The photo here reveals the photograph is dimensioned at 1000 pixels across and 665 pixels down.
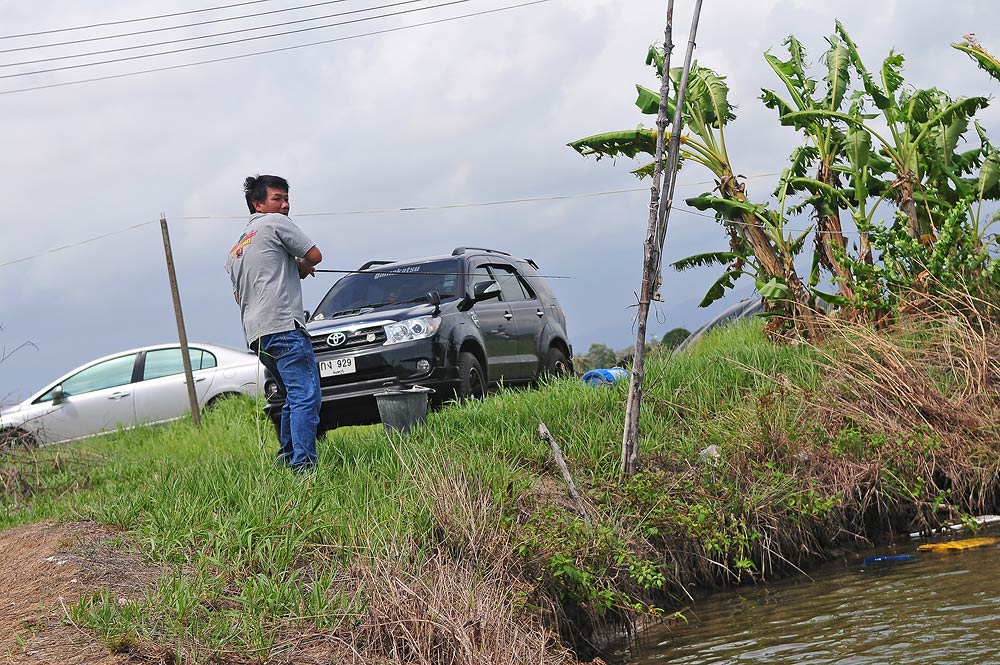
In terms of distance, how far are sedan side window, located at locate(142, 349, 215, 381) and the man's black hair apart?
7.44 m

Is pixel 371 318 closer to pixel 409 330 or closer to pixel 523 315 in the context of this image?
pixel 409 330

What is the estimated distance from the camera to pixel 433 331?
33.4 feet

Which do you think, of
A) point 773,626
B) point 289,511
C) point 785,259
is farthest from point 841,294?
point 289,511

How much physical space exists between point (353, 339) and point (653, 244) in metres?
3.47

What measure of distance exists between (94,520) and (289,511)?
5.01 feet

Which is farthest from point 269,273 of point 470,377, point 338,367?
point 470,377

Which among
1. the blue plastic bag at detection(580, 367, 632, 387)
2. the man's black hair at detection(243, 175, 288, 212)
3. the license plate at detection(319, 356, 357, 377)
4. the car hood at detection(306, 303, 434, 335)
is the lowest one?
the blue plastic bag at detection(580, 367, 632, 387)

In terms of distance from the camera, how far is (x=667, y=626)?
661 centimetres

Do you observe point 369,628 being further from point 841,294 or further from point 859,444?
point 841,294

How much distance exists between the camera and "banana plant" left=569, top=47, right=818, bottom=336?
12.2 m

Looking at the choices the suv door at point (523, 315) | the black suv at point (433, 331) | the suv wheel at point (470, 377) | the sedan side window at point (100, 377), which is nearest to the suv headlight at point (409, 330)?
the black suv at point (433, 331)

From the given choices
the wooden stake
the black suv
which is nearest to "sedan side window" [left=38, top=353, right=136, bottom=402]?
the black suv

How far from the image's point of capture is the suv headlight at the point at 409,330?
10.1 metres

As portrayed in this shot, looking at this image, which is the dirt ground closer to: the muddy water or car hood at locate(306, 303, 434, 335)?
the muddy water
